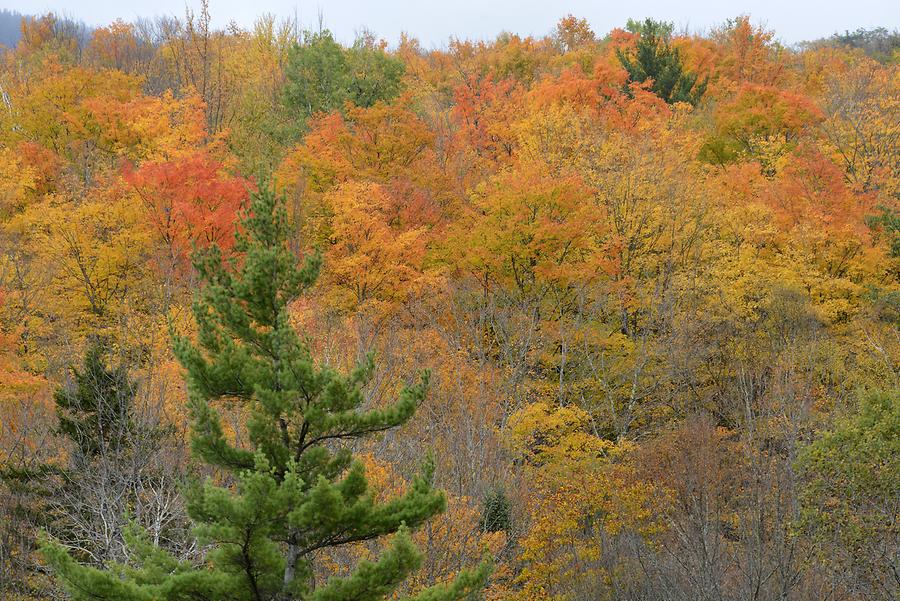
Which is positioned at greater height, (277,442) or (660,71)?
(660,71)

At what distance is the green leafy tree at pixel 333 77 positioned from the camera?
42.9 m

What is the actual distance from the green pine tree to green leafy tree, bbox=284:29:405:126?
33.7m

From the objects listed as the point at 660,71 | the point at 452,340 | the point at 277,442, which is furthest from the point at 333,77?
the point at 277,442

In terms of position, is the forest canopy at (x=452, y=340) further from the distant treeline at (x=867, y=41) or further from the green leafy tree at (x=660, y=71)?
the distant treeline at (x=867, y=41)

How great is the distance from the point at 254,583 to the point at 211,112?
43797 millimetres

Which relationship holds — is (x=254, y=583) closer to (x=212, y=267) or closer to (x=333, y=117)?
(x=212, y=267)

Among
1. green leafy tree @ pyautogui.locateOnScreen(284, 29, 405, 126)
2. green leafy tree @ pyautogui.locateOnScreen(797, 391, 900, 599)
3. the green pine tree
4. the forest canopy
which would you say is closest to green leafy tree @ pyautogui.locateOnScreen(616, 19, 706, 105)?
the forest canopy

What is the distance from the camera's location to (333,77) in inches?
1705

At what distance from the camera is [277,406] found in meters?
9.69

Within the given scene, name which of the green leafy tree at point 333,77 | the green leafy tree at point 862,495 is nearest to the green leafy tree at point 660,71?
the green leafy tree at point 333,77

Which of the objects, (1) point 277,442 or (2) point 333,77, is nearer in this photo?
(1) point 277,442

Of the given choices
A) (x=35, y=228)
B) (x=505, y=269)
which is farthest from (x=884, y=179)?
(x=35, y=228)

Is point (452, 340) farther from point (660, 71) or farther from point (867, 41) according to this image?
point (867, 41)

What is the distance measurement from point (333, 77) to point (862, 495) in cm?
3459
